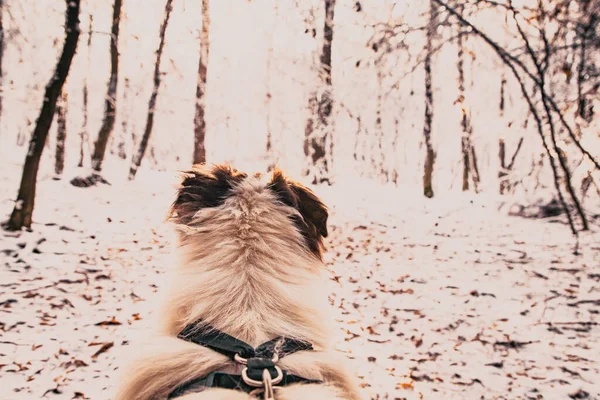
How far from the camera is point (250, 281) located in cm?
198

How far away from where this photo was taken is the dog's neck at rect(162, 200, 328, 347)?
1.87 meters

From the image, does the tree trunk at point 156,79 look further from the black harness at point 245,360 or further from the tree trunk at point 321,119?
the black harness at point 245,360

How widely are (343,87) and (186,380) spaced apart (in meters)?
14.3

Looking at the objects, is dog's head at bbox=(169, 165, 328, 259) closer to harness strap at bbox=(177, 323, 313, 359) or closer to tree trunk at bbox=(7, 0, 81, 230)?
harness strap at bbox=(177, 323, 313, 359)

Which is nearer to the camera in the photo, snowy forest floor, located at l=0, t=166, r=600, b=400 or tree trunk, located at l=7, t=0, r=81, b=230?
snowy forest floor, located at l=0, t=166, r=600, b=400

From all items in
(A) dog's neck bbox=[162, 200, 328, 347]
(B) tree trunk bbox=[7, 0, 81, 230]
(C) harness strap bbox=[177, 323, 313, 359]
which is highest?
(B) tree trunk bbox=[7, 0, 81, 230]

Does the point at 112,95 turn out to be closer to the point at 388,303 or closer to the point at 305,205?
the point at 388,303

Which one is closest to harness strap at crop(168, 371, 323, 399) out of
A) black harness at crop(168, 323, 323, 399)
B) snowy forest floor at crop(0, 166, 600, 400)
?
black harness at crop(168, 323, 323, 399)

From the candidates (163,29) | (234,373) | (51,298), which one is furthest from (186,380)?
(163,29)

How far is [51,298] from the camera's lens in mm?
5762

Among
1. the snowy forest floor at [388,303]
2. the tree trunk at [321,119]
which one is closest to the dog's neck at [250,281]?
the snowy forest floor at [388,303]

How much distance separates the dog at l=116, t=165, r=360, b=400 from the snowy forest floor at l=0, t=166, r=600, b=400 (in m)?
0.61

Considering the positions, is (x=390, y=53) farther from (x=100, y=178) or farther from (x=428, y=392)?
(x=100, y=178)

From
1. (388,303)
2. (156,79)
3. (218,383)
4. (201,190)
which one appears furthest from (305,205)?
(156,79)
